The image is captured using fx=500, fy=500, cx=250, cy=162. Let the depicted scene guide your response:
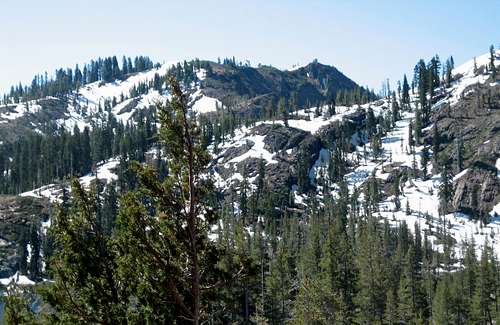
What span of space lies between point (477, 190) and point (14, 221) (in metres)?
151

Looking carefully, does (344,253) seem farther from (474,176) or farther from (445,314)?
(474,176)

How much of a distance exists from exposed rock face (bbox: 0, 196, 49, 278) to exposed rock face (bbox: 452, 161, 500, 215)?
13851 centimetres

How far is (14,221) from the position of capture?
14300 cm

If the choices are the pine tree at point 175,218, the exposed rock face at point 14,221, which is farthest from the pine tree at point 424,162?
the pine tree at point 175,218

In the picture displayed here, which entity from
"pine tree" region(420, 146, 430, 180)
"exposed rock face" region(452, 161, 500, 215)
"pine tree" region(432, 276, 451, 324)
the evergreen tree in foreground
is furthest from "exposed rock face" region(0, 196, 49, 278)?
"exposed rock face" region(452, 161, 500, 215)

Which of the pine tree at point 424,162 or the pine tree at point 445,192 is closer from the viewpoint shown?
the pine tree at point 445,192

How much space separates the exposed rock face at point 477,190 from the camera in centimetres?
17312

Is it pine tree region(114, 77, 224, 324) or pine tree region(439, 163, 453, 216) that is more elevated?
pine tree region(114, 77, 224, 324)

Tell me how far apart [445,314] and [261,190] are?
111 meters

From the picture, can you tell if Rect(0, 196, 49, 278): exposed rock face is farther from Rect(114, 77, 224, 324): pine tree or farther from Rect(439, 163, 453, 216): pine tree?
Rect(439, 163, 453, 216): pine tree

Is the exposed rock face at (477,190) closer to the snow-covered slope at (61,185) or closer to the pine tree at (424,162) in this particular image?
the pine tree at (424,162)

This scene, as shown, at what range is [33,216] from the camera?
143125 mm

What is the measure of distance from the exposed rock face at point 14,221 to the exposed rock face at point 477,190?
13851 centimetres

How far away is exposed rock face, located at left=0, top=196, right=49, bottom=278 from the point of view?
405 ft
